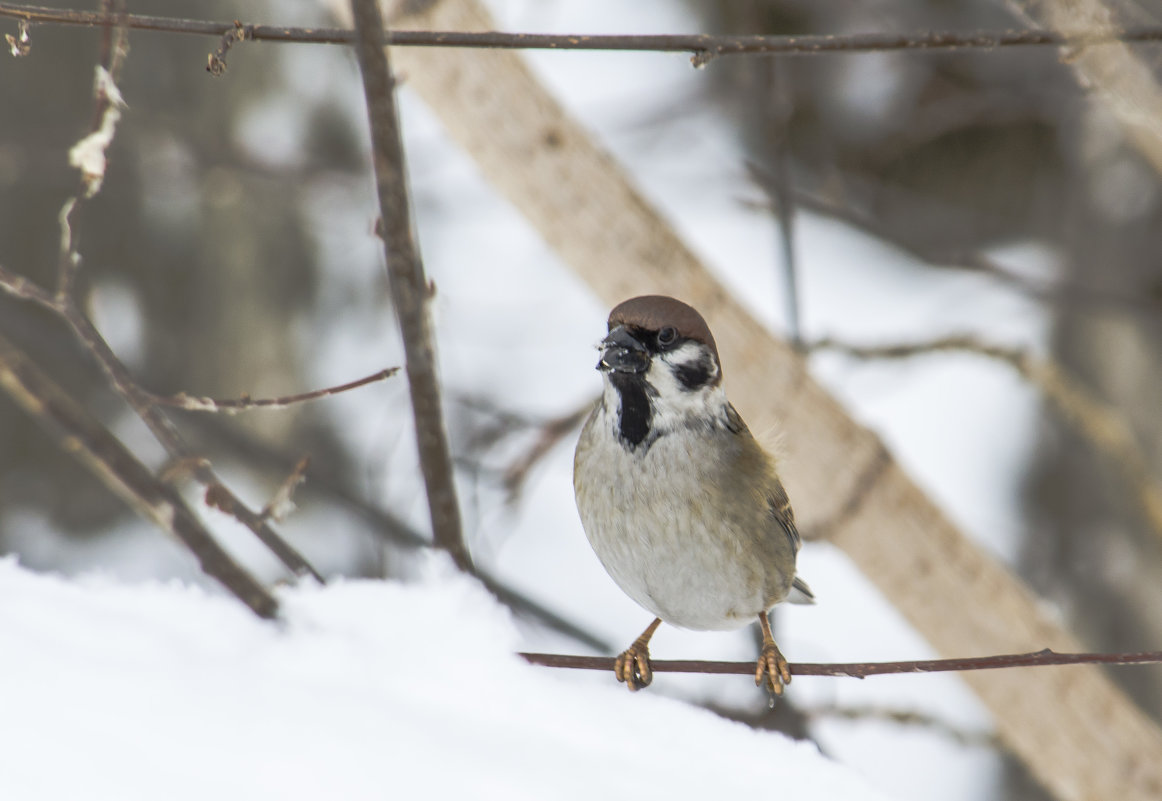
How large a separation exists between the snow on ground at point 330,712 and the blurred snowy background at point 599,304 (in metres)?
1.53

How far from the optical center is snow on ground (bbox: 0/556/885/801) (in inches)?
42.3

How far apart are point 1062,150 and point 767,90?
13.2ft

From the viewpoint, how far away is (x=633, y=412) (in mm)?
1822

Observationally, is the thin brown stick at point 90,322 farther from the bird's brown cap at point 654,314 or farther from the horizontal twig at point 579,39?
the bird's brown cap at point 654,314

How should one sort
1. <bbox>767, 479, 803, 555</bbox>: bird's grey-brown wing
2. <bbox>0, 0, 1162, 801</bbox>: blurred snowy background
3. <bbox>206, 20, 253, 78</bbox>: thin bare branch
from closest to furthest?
<bbox>206, 20, 253, 78</bbox>: thin bare branch, <bbox>767, 479, 803, 555</bbox>: bird's grey-brown wing, <bbox>0, 0, 1162, 801</bbox>: blurred snowy background

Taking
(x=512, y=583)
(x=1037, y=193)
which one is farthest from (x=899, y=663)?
(x=1037, y=193)

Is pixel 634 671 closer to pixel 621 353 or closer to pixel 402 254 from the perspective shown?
pixel 621 353

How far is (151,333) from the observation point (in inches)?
223

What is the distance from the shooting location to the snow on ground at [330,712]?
107 centimetres

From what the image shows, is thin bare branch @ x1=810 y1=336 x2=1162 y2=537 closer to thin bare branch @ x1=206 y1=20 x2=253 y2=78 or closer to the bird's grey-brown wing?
the bird's grey-brown wing


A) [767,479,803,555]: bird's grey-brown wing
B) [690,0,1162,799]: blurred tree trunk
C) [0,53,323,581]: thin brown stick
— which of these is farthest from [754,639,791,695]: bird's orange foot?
[690,0,1162,799]: blurred tree trunk

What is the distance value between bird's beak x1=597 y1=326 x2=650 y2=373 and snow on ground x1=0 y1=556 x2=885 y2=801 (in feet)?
1.10

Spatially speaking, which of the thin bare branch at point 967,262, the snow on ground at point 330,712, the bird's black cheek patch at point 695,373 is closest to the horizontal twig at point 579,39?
the bird's black cheek patch at point 695,373

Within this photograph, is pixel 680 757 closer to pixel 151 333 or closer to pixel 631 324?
pixel 631 324
